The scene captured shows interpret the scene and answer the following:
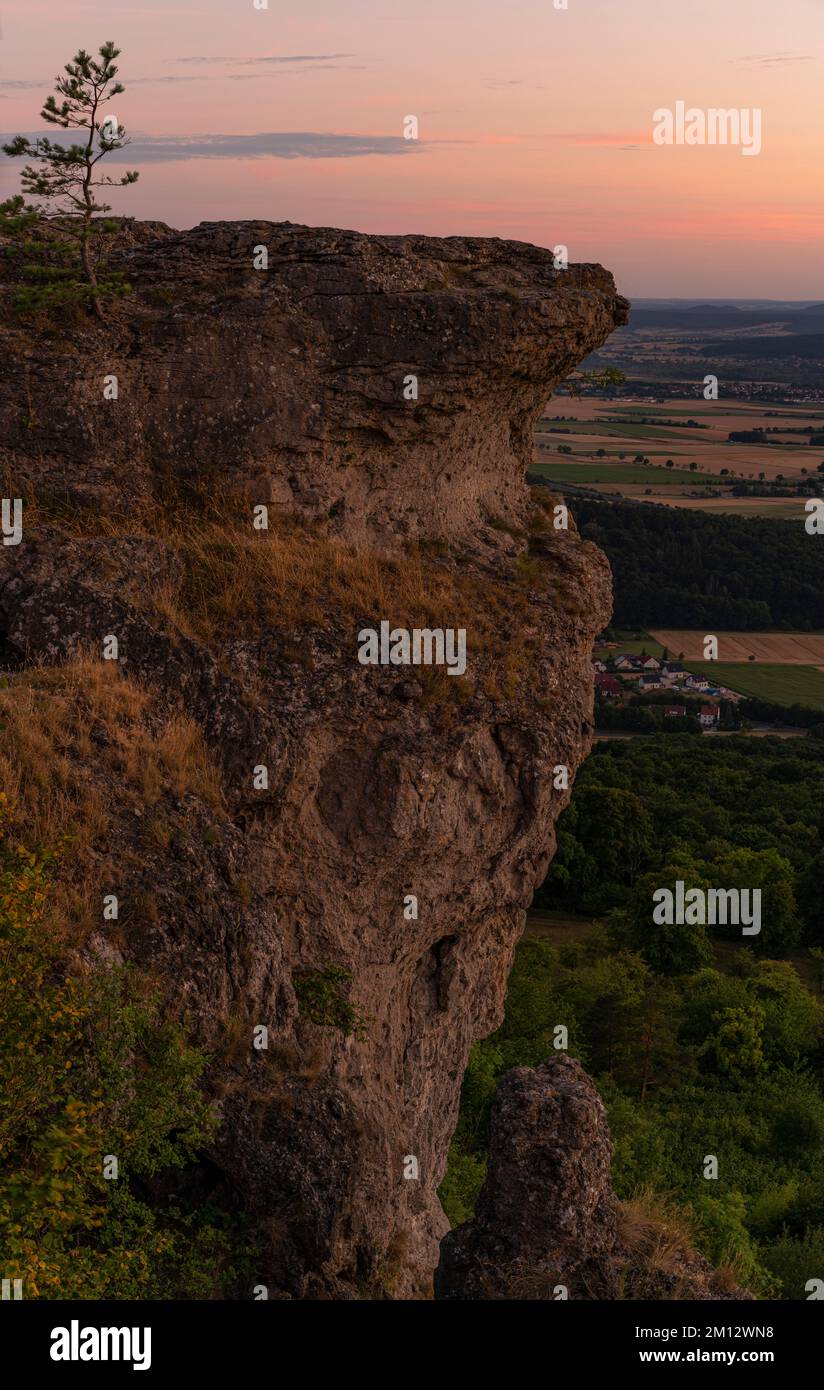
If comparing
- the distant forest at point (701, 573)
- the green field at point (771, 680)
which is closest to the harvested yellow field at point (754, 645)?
the green field at point (771, 680)

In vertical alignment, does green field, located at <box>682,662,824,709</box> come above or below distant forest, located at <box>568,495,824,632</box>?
below

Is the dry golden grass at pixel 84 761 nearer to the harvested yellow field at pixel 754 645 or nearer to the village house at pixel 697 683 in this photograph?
the village house at pixel 697 683

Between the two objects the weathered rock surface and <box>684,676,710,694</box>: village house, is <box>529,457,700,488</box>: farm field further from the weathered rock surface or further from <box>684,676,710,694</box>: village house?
the weathered rock surface

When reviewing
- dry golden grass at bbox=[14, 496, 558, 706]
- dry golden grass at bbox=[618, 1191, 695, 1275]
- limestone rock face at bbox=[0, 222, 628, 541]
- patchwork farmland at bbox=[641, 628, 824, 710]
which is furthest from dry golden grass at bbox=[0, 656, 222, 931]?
patchwork farmland at bbox=[641, 628, 824, 710]

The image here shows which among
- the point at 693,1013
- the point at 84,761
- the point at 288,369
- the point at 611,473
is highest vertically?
the point at 611,473

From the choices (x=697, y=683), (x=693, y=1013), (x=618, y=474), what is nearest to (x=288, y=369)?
(x=693, y=1013)

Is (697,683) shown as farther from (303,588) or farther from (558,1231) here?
(558,1231)
